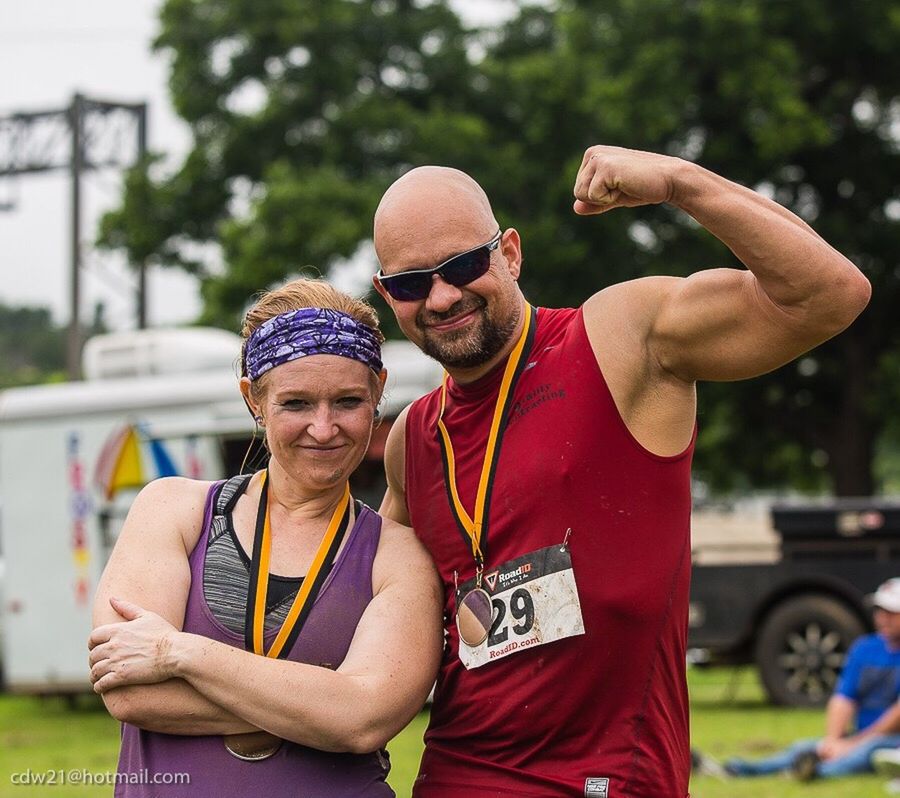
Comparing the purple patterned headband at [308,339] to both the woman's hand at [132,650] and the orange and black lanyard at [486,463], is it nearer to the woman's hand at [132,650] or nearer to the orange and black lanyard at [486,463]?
the orange and black lanyard at [486,463]

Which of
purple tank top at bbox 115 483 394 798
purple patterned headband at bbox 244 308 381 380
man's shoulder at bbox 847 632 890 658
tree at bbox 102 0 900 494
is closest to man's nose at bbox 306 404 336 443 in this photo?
purple patterned headband at bbox 244 308 381 380

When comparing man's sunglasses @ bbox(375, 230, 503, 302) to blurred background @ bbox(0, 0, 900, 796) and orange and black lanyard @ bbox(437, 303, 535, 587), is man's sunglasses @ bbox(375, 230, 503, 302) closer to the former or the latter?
orange and black lanyard @ bbox(437, 303, 535, 587)

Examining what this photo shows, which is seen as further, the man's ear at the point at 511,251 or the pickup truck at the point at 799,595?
the pickup truck at the point at 799,595

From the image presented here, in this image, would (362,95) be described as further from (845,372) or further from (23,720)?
(23,720)

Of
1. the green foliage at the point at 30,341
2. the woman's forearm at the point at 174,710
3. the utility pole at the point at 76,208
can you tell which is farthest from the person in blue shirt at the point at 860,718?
the green foliage at the point at 30,341

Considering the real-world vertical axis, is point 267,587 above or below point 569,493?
below

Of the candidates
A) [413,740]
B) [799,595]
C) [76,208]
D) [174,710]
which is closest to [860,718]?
[799,595]

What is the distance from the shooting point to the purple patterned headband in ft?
9.57

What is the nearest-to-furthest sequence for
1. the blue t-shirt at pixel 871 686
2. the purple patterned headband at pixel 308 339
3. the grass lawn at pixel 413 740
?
the purple patterned headband at pixel 308 339, the grass lawn at pixel 413 740, the blue t-shirt at pixel 871 686

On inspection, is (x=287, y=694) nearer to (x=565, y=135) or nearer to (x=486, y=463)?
(x=486, y=463)

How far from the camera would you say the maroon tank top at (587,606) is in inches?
112

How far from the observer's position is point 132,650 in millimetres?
2682

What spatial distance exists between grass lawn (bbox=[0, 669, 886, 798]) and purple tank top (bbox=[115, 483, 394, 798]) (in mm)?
4342

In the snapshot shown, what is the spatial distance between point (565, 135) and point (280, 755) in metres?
17.7
